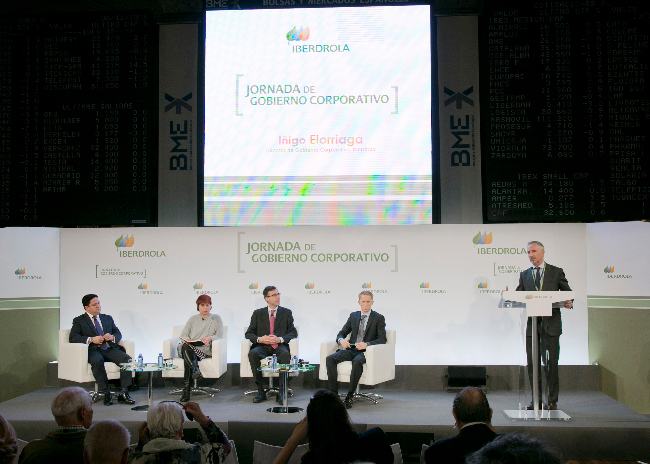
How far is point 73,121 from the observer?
6.07 meters

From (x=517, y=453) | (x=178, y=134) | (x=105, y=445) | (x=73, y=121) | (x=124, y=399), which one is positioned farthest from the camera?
(x=178, y=134)

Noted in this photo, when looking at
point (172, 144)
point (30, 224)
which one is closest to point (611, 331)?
point (172, 144)

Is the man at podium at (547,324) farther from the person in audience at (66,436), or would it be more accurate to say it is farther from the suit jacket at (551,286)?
the person in audience at (66,436)

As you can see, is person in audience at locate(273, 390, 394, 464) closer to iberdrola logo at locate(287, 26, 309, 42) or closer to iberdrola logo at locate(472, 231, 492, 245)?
iberdrola logo at locate(472, 231, 492, 245)

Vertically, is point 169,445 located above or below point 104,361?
above

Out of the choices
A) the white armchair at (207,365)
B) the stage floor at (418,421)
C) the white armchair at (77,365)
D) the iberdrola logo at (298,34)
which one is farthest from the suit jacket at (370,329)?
the iberdrola logo at (298,34)

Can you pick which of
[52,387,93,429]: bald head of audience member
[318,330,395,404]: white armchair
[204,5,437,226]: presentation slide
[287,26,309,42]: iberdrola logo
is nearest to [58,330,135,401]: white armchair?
[204,5,437,226]: presentation slide

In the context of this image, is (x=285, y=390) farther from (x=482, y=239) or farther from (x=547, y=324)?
(x=482, y=239)

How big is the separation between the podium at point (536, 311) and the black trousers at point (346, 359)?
1446 millimetres

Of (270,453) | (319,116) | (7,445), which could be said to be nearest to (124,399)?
(270,453)

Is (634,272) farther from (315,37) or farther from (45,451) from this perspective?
(45,451)

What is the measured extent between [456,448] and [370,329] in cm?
366

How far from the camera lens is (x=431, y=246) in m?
6.73

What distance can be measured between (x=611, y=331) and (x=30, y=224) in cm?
637
